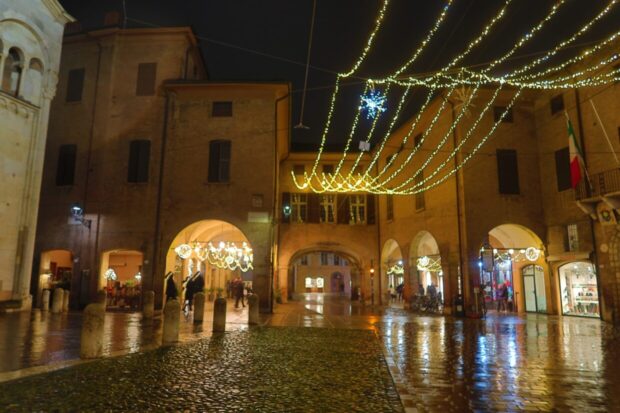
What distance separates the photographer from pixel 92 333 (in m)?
8.46

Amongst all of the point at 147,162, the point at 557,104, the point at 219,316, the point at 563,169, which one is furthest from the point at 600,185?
the point at 147,162

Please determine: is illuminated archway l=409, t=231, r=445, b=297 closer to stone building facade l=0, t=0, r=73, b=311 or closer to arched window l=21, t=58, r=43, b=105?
stone building facade l=0, t=0, r=73, b=311

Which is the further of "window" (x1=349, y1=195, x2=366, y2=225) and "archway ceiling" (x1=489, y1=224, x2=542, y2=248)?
"window" (x1=349, y1=195, x2=366, y2=225)

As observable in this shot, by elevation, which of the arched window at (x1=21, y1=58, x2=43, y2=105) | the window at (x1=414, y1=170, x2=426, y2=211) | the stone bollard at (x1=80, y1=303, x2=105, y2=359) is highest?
the arched window at (x1=21, y1=58, x2=43, y2=105)

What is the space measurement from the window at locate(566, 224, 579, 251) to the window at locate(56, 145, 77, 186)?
878 inches

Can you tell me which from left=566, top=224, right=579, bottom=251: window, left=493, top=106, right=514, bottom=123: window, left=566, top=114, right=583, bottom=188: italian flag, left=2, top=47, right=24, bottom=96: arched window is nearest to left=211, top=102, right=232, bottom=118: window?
left=2, top=47, right=24, bottom=96: arched window

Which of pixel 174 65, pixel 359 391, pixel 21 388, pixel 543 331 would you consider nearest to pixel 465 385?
pixel 359 391

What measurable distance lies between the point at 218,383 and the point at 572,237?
18.1m

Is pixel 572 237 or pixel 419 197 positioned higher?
pixel 419 197

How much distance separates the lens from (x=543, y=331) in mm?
14508

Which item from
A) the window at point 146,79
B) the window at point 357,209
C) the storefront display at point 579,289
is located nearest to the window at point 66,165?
the window at point 146,79

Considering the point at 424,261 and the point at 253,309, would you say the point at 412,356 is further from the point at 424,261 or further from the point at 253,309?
the point at 424,261

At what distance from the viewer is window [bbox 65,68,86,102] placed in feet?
73.8

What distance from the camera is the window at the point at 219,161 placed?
21.3 m
